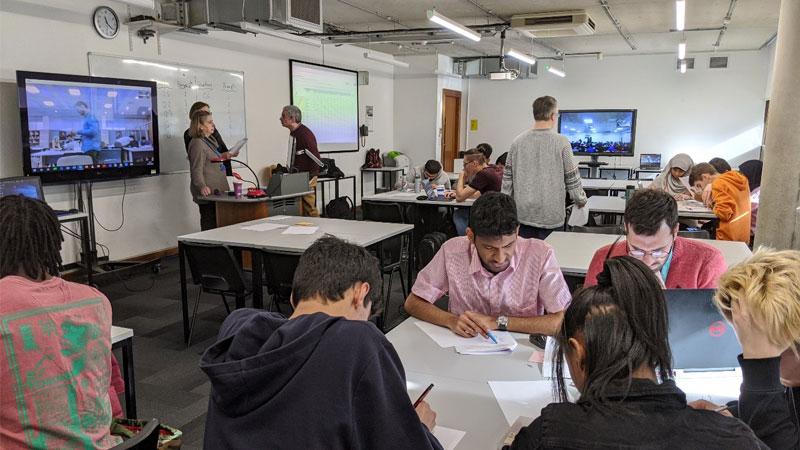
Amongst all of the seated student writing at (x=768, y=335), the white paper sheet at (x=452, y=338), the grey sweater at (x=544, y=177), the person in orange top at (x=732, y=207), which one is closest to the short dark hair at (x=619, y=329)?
the seated student writing at (x=768, y=335)

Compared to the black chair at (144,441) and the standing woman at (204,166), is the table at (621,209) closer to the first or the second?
the standing woman at (204,166)

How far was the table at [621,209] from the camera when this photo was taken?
523 centimetres

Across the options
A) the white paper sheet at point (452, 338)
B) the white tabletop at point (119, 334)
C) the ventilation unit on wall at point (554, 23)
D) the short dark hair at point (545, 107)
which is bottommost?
the white tabletop at point (119, 334)

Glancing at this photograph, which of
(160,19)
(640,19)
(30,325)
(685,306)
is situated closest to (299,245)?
(30,325)

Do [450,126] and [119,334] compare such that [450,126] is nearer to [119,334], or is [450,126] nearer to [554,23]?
[554,23]

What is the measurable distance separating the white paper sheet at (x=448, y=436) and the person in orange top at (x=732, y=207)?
13.5ft

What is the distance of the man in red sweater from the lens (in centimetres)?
224

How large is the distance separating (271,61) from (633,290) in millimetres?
7896

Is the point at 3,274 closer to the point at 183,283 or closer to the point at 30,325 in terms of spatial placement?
the point at 30,325

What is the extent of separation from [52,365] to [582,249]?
2.91m

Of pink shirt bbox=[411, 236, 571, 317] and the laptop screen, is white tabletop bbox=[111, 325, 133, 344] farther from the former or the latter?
the laptop screen

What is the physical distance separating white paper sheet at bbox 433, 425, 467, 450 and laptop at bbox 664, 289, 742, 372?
0.65 metres

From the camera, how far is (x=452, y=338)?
7.22ft

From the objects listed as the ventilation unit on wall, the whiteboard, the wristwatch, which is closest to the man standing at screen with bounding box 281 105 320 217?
the whiteboard
